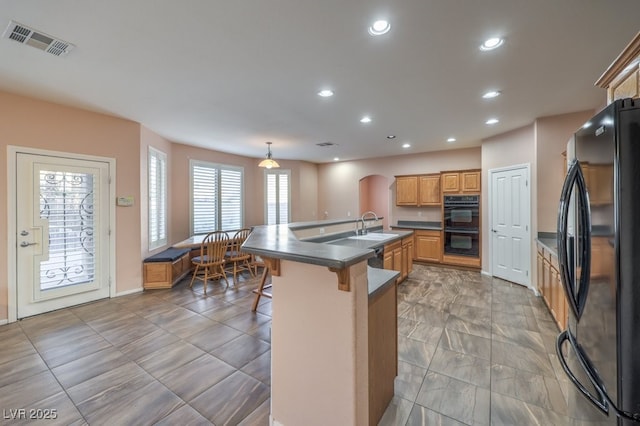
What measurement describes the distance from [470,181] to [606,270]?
16.8ft

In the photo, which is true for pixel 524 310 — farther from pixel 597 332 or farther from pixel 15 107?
pixel 15 107

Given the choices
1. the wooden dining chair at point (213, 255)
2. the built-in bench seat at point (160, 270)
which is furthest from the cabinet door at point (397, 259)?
the built-in bench seat at point (160, 270)

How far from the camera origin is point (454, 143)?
18.7ft

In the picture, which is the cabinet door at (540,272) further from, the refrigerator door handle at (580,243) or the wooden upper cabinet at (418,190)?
the refrigerator door handle at (580,243)

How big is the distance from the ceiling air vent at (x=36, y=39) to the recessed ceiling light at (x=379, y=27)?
2.45 meters

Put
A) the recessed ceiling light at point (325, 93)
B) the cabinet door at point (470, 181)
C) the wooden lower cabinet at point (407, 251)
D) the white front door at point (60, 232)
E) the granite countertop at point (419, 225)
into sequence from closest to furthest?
1. the recessed ceiling light at point (325, 93)
2. the white front door at point (60, 232)
3. the wooden lower cabinet at point (407, 251)
4. the cabinet door at point (470, 181)
5. the granite countertop at point (419, 225)

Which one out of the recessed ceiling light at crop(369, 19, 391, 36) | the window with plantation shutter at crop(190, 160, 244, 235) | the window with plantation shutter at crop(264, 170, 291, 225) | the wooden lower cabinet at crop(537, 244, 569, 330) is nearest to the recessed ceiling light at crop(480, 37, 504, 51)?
the recessed ceiling light at crop(369, 19, 391, 36)

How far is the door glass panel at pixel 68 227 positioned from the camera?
345 cm

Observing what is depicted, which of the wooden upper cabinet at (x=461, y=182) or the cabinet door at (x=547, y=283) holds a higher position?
the wooden upper cabinet at (x=461, y=182)

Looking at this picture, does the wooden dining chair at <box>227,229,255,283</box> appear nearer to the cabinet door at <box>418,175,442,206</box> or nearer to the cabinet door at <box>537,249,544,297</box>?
the cabinet door at <box>418,175,442,206</box>

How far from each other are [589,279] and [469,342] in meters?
1.86

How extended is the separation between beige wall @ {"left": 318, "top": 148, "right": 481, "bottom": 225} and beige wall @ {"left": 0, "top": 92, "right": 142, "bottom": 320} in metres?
5.13

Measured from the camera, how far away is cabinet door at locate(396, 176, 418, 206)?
6543 millimetres

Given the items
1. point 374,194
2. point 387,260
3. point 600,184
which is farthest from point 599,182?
point 374,194
